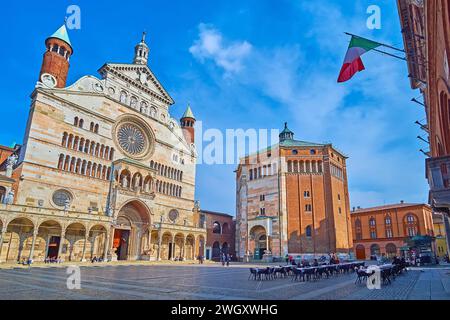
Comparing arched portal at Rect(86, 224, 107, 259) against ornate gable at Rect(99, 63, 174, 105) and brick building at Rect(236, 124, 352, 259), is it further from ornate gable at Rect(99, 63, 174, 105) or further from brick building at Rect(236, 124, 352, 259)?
brick building at Rect(236, 124, 352, 259)

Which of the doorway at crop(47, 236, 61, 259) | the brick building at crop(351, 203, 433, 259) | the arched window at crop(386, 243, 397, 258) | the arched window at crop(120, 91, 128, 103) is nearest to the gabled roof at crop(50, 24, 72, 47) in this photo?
the arched window at crop(120, 91, 128, 103)

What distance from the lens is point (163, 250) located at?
39.4m

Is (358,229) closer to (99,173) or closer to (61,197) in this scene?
(99,173)

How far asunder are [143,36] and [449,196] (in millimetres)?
47947

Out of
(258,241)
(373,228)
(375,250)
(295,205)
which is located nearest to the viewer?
(295,205)

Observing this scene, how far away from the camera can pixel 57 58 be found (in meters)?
33.9

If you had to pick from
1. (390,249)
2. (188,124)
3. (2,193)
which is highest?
(188,124)

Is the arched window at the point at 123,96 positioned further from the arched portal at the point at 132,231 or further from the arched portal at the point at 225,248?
the arched portal at the point at 225,248

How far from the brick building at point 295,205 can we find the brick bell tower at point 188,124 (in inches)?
527

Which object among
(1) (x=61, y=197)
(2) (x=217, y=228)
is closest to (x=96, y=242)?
(1) (x=61, y=197)

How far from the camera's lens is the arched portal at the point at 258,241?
4784 cm

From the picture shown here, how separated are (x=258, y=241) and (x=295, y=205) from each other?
28.9ft

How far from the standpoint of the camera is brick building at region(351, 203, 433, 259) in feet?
203

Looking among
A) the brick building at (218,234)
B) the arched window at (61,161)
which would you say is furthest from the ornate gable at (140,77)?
the brick building at (218,234)
